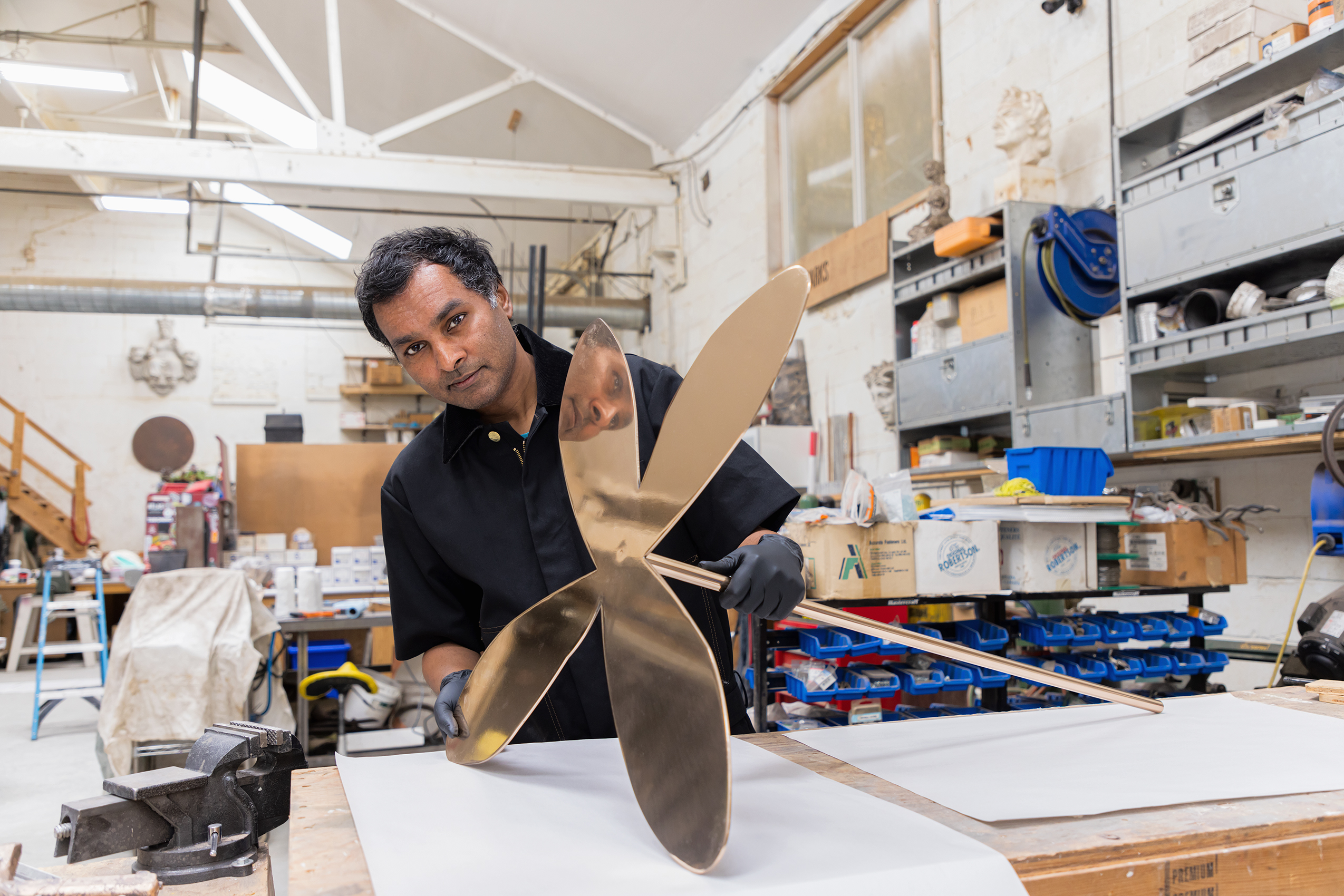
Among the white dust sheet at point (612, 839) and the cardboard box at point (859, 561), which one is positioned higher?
the cardboard box at point (859, 561)

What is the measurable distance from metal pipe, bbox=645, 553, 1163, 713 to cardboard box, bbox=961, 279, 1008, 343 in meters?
2.33

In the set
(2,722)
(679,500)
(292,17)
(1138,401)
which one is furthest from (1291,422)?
(292,17)

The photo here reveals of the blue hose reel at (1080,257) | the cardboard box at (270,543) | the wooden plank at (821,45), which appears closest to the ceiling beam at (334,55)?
the wooden plank at (821,45)

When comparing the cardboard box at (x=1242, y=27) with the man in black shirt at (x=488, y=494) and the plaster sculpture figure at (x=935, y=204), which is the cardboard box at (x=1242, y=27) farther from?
the man in black shirt at (x=488, y=494)

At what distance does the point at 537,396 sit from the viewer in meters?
1.27

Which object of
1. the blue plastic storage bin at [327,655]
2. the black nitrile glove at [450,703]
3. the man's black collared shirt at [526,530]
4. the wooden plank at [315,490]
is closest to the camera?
the black nitrile glove at [450,703]

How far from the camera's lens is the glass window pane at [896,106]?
13.9ft

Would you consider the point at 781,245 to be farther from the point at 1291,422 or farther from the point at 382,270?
the point at 382,270

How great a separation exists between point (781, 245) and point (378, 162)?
2944mm

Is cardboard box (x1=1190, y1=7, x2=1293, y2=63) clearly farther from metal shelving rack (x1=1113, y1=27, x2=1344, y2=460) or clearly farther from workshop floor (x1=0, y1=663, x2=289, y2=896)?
workshop floor (x1=0, y1=663, x2=289, y2=896)

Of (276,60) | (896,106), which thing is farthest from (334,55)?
(896,106)

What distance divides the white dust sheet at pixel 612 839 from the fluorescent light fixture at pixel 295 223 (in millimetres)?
9363

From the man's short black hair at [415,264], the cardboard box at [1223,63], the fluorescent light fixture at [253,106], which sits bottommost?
the man's short black hair at [415,264]

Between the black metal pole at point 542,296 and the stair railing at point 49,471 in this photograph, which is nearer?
the black metal pole at point 542,296
